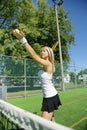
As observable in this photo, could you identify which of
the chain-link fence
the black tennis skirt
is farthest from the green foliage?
the black tennis skirt

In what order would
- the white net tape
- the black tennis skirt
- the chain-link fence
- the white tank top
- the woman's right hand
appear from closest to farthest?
the white net tape
the woman's right hand
the white tank top
the black tennis skirt
the chain-link fence

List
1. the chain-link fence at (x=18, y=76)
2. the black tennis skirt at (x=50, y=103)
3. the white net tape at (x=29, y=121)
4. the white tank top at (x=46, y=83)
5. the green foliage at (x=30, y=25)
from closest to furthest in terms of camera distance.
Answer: the white net tape at (x=29, y=121) → the white tank top at (x=46, y=83) → the black tennis skirt at (x=50, y=103) → the chain-link fence at (x=18, y=76) → the green foliage at (x=30, y=25)

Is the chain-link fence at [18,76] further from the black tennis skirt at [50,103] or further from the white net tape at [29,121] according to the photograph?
the white net tape at [29,121]

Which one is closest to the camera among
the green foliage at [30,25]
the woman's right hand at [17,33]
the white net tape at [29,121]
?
the white net tape at [29,121]

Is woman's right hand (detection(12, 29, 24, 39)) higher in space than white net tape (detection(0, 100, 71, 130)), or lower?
higher

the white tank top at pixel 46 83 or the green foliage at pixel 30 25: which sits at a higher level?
the green foliage at pixel 30 25

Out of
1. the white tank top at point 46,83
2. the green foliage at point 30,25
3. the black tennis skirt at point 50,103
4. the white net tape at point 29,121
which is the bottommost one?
the white net tape at point 29,121

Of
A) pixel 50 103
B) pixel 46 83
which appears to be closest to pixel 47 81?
pixel 46 83

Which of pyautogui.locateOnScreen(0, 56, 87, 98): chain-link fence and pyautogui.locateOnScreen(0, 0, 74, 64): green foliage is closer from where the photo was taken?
pyautogui.locateOnScreen(0, 56, 87, 98): chain-link fence

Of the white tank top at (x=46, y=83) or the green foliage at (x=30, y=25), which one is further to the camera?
the green foliage at (x=30, y=25)

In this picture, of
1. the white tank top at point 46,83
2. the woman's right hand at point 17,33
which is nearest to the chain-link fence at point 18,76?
the white tank top at point 46,83

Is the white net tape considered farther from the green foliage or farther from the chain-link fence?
the green foliage

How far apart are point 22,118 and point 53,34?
147 ft

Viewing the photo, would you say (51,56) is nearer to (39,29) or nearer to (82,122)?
(82,122)
